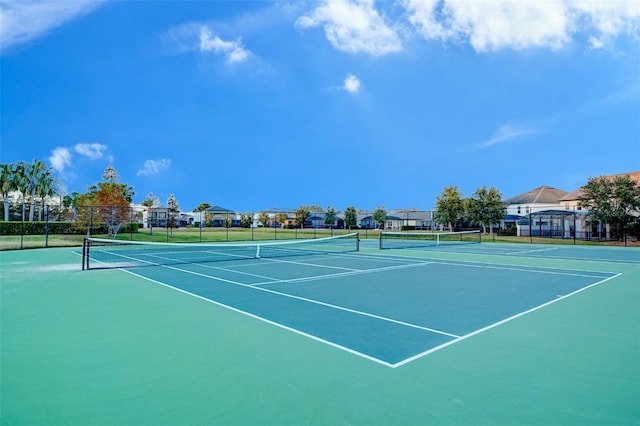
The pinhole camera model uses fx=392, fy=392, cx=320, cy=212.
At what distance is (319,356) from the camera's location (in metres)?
4.44

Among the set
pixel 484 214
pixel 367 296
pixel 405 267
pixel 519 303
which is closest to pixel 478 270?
pixel 405 267

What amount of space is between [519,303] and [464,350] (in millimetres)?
3419

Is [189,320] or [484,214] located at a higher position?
[484,214]

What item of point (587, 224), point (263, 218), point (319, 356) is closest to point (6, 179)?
point (263, 218)

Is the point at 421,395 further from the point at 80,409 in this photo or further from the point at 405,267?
the point at 405,267

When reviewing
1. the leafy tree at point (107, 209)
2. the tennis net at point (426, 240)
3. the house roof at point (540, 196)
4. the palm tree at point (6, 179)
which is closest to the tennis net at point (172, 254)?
the leafy tree at point (107, 209)

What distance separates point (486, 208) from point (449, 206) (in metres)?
5.12

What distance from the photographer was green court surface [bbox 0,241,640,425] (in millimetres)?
3193

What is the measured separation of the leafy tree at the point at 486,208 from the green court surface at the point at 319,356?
29.7m

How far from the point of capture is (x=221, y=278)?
35.0 ft

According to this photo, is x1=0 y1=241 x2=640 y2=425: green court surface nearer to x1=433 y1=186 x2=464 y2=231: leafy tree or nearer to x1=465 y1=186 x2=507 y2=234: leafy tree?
x1=465 y1=186 x2=507 y2=234: leafy tree

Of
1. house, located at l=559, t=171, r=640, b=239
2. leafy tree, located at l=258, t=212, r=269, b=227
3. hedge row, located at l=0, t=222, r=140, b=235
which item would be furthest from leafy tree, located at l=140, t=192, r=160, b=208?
house, located at l=559, t=171, r=640, b=239

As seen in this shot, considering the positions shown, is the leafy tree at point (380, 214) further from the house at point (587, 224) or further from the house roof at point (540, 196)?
the house at point (587, 224)

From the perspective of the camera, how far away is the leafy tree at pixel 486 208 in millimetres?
37325
